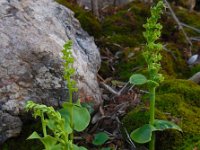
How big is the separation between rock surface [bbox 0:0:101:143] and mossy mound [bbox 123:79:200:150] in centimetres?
36

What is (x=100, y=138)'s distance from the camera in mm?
2967

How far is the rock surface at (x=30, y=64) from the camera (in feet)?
9.55

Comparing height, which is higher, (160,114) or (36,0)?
(36,0)

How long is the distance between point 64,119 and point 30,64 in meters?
0.78

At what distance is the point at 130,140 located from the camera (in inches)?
118

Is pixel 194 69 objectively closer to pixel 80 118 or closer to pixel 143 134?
pixel 143 134

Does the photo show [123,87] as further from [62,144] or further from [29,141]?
[62,144]

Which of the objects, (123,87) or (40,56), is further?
(123,87)

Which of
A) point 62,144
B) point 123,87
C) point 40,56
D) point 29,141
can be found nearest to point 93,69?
point 123,87

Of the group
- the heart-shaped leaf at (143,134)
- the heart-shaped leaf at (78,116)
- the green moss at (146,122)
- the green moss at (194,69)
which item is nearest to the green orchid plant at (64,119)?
the heart-shaped leaf at (78,116)

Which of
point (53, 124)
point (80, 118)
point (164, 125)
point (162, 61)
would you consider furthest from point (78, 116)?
point (162, 61)

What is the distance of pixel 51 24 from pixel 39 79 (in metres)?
Result: 0.54

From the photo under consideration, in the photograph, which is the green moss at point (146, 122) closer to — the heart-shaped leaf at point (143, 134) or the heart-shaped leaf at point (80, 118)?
the heart-shaped leaf at point (143, 134)

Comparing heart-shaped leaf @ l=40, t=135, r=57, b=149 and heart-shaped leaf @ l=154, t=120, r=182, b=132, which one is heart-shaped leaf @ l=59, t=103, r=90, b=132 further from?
heart-shaped leaf @ l=154, t=120, r=182, b=132
